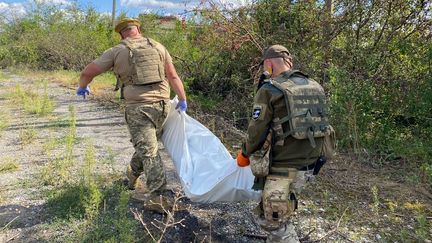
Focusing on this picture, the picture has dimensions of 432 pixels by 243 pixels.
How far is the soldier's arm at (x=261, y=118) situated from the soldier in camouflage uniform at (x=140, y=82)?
3.90ft

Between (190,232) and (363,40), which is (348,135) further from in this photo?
(190,232)

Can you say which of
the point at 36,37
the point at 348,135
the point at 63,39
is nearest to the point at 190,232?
the point at 348,135

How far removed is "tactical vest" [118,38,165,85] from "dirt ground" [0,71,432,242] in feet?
3.79

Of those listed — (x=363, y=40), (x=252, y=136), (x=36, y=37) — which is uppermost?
(x=363, y=40)

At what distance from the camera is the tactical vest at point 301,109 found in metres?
2.52

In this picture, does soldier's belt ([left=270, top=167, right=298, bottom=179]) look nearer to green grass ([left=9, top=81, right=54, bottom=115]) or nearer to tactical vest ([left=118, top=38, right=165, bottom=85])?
tactical vest ([left=118, top=38, right=165, bottom=85])

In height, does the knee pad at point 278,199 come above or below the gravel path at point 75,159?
above

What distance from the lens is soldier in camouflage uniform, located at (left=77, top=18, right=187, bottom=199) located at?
345 cm

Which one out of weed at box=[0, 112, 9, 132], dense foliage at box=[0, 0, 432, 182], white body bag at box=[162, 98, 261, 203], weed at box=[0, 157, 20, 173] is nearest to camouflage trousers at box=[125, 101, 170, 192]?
white body bag at box=[162, 98, 261, 203]

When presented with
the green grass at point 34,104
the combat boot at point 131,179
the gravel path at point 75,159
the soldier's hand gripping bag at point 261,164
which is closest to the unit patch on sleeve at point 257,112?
the soldier's hand gripping bag at point 261,164

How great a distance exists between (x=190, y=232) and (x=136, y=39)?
1.78 metres

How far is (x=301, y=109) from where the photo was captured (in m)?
2.55

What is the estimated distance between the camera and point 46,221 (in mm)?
3338

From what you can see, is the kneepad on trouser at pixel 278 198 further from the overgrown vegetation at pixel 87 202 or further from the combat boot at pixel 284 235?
the overgrown vegetation at pixel 87 202
